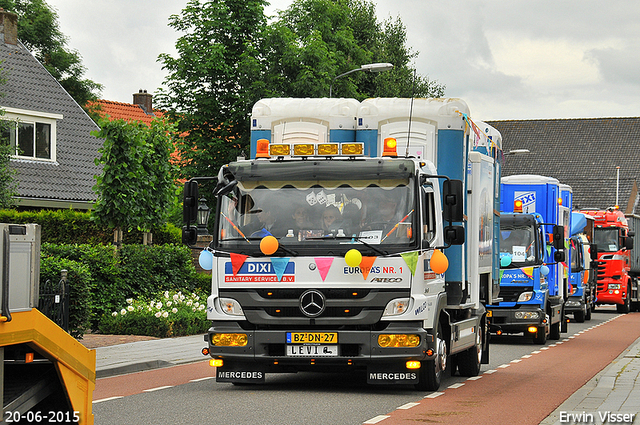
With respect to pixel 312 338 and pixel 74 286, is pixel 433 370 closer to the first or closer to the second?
pixel 312 338

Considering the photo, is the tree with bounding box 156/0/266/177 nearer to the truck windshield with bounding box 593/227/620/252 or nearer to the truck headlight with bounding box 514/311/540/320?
the truck windshield with bounding box 593/227/620/252

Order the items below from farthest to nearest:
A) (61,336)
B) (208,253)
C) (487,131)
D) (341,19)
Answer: (341,19), (487,131), (208,253), (61,336)

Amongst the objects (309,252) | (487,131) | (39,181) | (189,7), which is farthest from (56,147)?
(309,252)

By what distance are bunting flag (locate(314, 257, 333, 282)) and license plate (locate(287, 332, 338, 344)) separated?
631 millimetres

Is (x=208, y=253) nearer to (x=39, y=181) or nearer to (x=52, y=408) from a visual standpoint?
(x=52, y=408)

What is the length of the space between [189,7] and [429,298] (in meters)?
26.7

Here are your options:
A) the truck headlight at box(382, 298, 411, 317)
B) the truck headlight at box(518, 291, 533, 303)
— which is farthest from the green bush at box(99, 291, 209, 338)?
the truck headlight at box(382, 298, 411, 317)

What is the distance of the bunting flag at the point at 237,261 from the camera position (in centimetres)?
1090

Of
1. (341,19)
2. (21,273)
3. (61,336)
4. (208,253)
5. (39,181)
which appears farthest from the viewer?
(341,19)

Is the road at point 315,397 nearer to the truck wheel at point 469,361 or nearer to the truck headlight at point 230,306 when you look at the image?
the truck wheel at point 469,361

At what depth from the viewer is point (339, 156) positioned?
1129 cm

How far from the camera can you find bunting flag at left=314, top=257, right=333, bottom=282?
35.0 feet

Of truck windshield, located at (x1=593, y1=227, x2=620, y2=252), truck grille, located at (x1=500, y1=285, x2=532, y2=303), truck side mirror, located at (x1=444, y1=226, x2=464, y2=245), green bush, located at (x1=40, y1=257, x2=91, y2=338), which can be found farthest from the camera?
truck windshield, located at (x1=593, y1=227, x2=620, y2=252)

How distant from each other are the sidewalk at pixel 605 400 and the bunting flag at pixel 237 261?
3655 millimetres
